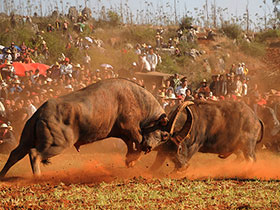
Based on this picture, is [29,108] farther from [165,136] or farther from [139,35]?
[139,35]

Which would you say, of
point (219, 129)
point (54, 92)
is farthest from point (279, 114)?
point (54, 92)

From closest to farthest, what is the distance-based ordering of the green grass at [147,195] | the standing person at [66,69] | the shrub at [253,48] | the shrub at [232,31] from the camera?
the green grass at [147,195] < the standing person at [66,69] < the shrub at [253,48] < the shrub at [232,31]

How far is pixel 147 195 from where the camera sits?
7.08 m

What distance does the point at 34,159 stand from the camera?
24.8 ft

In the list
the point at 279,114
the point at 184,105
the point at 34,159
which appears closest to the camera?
the point at 34,159

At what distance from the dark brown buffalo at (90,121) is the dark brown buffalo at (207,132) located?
425 mm

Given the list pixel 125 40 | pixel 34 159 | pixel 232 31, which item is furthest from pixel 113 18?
pixel 34 159

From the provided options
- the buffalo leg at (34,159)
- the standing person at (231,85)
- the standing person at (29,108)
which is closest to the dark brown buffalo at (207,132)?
the buffalo leg at (34,159)

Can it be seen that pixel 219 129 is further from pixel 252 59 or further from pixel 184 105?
pixel 252 59

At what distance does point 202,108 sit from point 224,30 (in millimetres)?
38336

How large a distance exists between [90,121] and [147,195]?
6.48 ft

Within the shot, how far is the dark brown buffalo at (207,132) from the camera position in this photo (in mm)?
9445

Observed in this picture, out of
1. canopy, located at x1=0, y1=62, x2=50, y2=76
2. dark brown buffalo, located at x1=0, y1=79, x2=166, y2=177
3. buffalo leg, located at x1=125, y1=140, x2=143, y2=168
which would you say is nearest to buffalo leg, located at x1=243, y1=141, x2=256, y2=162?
dark brown buffalo, located at x1=0, y1=79, x2=166, y2=177

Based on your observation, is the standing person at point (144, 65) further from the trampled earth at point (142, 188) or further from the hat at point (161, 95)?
the trampled earth at point (142, 188)
